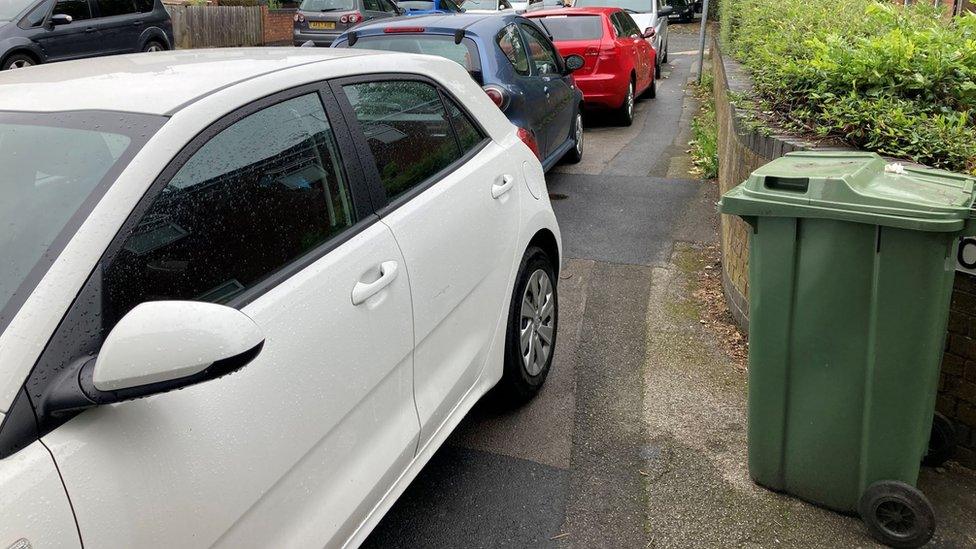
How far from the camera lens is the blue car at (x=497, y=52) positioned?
Answer: 21.4ft

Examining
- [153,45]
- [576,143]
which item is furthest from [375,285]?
[153,45]

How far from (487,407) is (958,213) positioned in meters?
2.09

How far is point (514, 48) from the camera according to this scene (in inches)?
283

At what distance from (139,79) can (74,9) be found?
12.2 metres

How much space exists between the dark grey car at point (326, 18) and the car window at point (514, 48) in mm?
9549

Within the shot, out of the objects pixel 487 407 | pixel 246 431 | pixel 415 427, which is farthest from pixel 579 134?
pixel 246 431

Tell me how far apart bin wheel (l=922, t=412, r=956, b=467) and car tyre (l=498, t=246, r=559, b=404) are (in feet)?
5.30

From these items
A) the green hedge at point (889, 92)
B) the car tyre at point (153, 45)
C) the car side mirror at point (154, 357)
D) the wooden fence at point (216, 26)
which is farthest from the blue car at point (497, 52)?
the wooden fence at point (216, 26)

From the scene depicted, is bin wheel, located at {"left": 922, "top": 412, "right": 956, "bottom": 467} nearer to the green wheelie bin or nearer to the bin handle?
the green wheelie bin

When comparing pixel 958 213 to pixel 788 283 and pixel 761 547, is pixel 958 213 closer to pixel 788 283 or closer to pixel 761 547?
pixel 788 283

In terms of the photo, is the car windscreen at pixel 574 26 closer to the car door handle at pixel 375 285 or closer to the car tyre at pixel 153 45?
the car tyre at pixel 153 45

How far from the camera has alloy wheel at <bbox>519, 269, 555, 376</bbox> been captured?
3713 mm

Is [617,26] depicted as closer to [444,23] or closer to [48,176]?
[444,23]

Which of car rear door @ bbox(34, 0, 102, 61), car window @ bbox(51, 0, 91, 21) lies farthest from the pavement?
car window @ bbox(51, 0, 91, 21)
